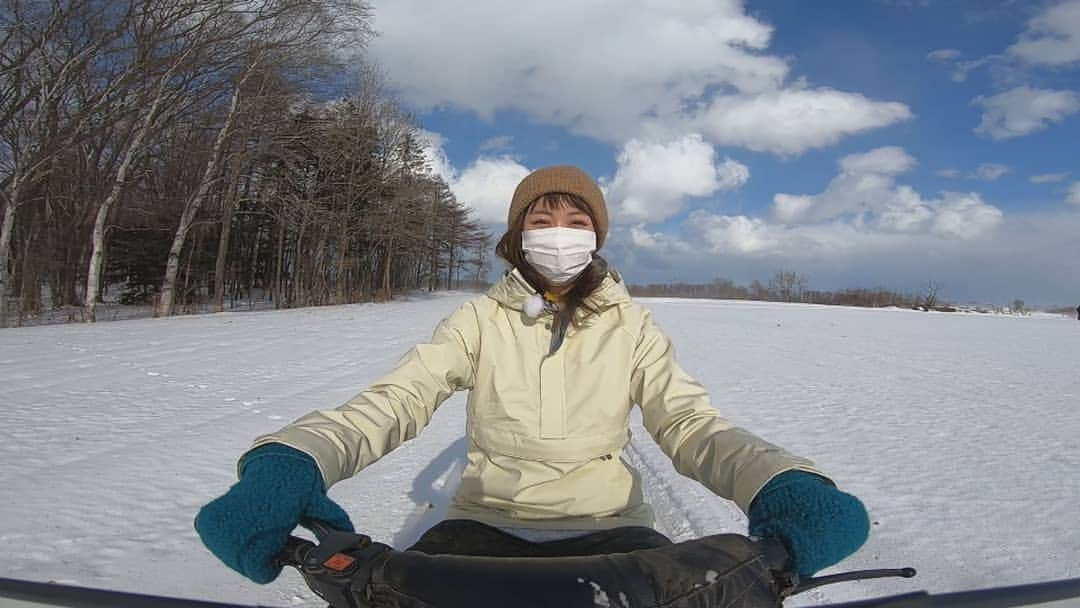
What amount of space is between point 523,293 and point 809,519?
1.15 metres

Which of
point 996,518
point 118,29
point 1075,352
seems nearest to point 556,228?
point 996,518

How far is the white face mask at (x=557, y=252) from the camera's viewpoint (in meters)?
2.12

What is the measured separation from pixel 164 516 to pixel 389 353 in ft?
24.7

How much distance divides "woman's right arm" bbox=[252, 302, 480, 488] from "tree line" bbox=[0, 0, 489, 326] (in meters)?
15.4

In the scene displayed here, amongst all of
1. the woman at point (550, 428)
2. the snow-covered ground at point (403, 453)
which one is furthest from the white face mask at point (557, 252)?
the snow-covered ground at point (403, 453)

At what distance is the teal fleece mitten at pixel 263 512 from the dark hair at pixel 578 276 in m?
1.02

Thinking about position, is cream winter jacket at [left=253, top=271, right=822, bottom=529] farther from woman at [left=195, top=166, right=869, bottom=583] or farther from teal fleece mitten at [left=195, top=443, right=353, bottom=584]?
teal fleece mitten at [left=195, top=443, right=353, bottom=584]

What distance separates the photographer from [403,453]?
4.66m

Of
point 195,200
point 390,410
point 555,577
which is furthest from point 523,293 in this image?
point 195,200

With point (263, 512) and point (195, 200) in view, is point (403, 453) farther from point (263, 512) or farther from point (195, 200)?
point (195, 200)

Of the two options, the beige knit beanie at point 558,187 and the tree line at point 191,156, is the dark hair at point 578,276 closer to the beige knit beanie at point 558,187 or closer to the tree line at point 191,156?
the beige knit beanie at point 558,187

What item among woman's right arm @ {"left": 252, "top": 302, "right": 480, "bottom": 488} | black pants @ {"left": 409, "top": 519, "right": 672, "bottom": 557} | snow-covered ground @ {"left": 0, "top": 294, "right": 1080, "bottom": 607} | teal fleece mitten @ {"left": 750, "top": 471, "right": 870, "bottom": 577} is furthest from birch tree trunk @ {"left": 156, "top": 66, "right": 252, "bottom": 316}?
teal fleece mitten @ {"left": 750, "top": 471, "right": 870, "bottom": 577}

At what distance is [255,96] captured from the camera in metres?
16.7

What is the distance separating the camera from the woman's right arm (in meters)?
1.37
